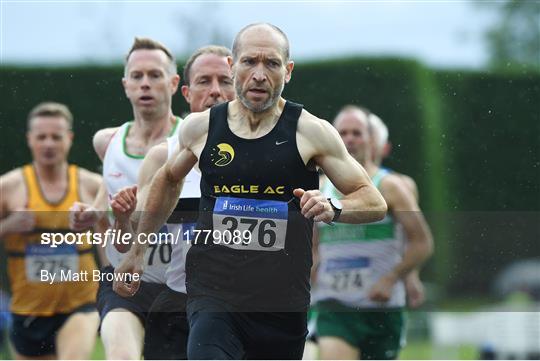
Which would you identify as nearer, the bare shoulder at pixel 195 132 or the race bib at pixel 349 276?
the bare shoulder at pixel 195 132

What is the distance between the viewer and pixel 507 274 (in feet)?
50.5

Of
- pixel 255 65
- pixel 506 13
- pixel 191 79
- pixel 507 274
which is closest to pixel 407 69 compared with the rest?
pixel 507 274

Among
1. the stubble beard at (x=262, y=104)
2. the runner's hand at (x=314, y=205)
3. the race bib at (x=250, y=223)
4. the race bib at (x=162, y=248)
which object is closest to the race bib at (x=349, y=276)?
the race bib at (x=162, y=248)

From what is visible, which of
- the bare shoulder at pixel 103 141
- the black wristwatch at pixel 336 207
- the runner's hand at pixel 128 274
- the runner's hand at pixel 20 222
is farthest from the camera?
the runner's hand at pixel 20 222

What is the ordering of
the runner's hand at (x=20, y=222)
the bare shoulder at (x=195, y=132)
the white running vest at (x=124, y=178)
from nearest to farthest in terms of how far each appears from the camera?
the bare shoulder at (x=195, y=132) → the white running vest at (x=124, y=178) → the runner's hand at (x=20, y=222)

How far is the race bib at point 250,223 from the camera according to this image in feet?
18.9

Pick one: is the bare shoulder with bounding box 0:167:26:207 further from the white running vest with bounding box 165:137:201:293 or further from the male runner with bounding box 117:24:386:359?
the male runner with bounding box 117:24:386:359

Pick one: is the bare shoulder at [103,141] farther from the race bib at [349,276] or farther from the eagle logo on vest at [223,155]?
the race bib at [349,276]

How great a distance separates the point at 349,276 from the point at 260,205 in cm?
320

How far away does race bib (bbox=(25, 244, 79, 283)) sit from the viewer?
307 inches

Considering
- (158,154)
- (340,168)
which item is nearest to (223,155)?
(340,168)

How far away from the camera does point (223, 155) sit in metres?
5.76

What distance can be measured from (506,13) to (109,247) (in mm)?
20484

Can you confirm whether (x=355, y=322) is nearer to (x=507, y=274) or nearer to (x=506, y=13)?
(x=507, y=274)
